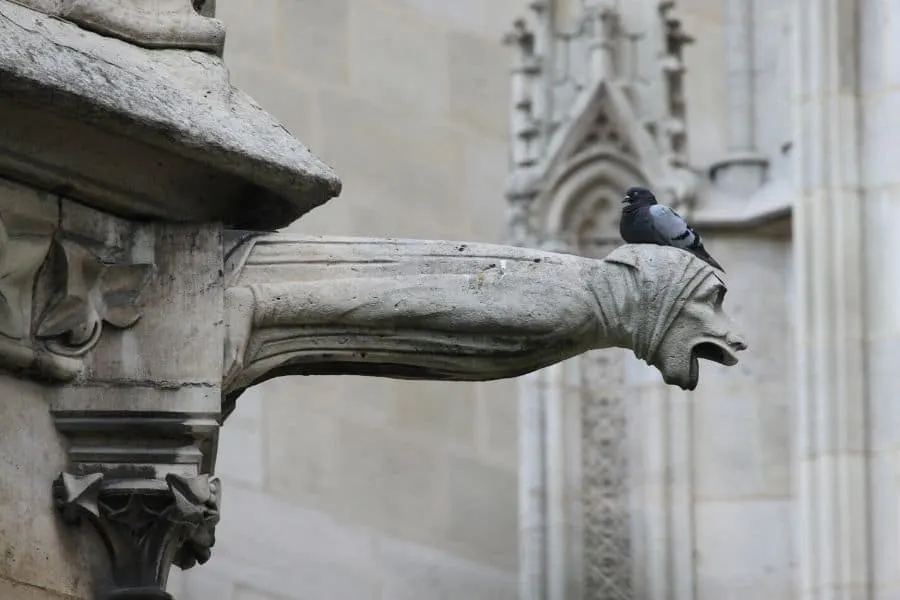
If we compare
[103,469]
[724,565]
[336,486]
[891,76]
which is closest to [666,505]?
[724,565]

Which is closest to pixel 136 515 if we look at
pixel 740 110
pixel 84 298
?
pixel 84 298

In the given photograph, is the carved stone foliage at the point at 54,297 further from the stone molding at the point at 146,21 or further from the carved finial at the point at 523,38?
the carved finial at the point at 523,38

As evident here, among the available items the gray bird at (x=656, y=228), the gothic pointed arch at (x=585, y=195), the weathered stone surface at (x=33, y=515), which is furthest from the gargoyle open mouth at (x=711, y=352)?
the gothic pointed arch at (x=585, y=195)

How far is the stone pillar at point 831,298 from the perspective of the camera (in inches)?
458

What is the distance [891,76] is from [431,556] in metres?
2.57

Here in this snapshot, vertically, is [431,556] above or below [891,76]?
below

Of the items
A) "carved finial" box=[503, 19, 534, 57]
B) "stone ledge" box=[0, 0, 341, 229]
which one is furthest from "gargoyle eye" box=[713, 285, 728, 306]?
"carved finial" box=[503, 19, 534, 57]

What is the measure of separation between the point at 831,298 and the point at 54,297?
20.4 ft

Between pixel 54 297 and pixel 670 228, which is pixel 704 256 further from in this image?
pixel 54 297

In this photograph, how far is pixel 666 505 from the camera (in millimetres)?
12977

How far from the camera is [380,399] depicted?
13.2 meters

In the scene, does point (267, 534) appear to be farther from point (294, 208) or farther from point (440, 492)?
point (294, 208)

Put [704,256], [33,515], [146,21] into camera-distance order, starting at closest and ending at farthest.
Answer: [33,515] → [146,21] → [704,256]

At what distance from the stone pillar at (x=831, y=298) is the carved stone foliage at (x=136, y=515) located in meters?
5.81
